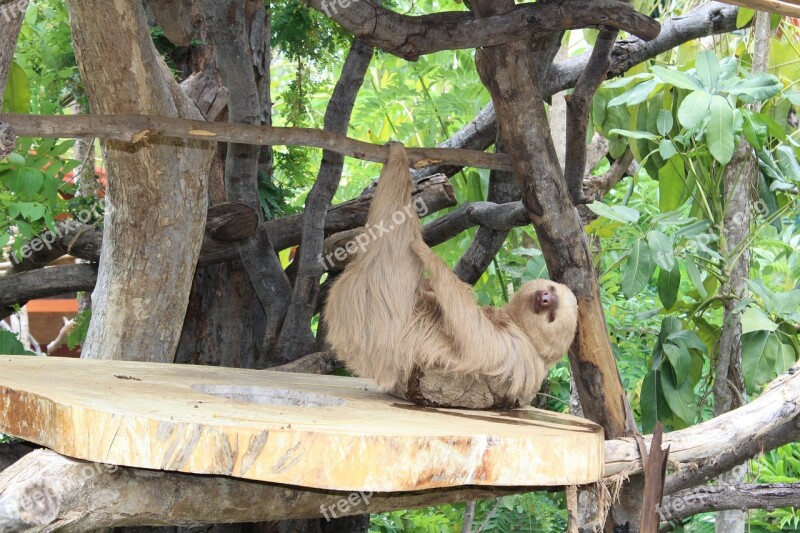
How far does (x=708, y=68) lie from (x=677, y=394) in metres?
1.95

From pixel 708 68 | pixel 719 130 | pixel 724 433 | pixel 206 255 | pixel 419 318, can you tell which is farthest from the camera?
pixel 206 255

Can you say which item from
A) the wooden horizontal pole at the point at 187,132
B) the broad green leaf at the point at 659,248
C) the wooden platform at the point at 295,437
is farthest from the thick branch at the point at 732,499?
the wooden horizontal pole at the point at 187,132

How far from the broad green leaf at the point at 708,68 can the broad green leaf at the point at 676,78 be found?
54 millimetres

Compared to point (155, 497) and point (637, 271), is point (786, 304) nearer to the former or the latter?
point (637, 271)

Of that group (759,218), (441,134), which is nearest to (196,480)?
(759,218)

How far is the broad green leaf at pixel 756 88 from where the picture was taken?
181 inches

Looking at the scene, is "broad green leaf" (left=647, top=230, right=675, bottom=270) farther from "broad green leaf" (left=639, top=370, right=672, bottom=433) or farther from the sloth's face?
the sloth's face

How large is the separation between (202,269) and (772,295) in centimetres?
365

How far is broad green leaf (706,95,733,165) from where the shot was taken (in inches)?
180

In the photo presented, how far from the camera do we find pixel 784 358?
4.82m

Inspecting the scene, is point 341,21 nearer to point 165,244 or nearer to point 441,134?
point 165,244

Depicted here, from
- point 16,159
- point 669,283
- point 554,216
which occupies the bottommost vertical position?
point 669,283

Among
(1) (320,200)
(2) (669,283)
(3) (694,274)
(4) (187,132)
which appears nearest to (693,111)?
(3) (694,274)

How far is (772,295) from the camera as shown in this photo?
16.1 feet
